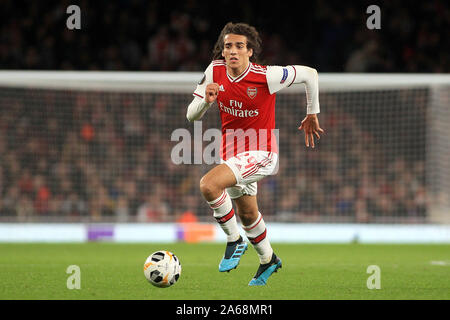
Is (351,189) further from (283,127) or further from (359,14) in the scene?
(359,14)

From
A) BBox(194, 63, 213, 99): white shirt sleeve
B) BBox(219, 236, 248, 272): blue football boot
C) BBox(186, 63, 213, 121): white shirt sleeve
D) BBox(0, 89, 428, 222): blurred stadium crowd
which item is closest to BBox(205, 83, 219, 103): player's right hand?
BBox(186, 63, 213, 121): white shirt sleeve

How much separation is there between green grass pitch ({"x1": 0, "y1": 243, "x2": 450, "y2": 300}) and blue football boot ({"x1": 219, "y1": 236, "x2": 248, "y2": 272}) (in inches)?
7.5

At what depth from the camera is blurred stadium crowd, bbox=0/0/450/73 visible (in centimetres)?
1619

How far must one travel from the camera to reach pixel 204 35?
16984 mm

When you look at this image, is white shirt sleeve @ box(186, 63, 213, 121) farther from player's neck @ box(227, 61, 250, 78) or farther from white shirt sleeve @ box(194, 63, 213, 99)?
player's neck @ box(227, 61, 250, 78)

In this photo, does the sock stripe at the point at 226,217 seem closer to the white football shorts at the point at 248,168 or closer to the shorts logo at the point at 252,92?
the white football shorts at the point at 248,168

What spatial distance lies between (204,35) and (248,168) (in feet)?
36.9

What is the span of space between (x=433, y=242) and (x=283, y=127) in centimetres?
367

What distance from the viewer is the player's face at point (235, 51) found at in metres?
6.30

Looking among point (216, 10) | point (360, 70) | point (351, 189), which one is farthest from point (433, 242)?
point (216, 10)

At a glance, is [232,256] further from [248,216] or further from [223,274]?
[223,274]

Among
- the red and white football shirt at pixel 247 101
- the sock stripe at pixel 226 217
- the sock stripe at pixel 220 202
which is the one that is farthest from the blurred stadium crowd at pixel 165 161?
the sock stripe at pixel 220 202

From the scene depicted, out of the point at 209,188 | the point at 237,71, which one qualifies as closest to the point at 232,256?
the point at 209,188

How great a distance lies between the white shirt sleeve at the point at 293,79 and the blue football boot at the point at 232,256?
1337 mm
